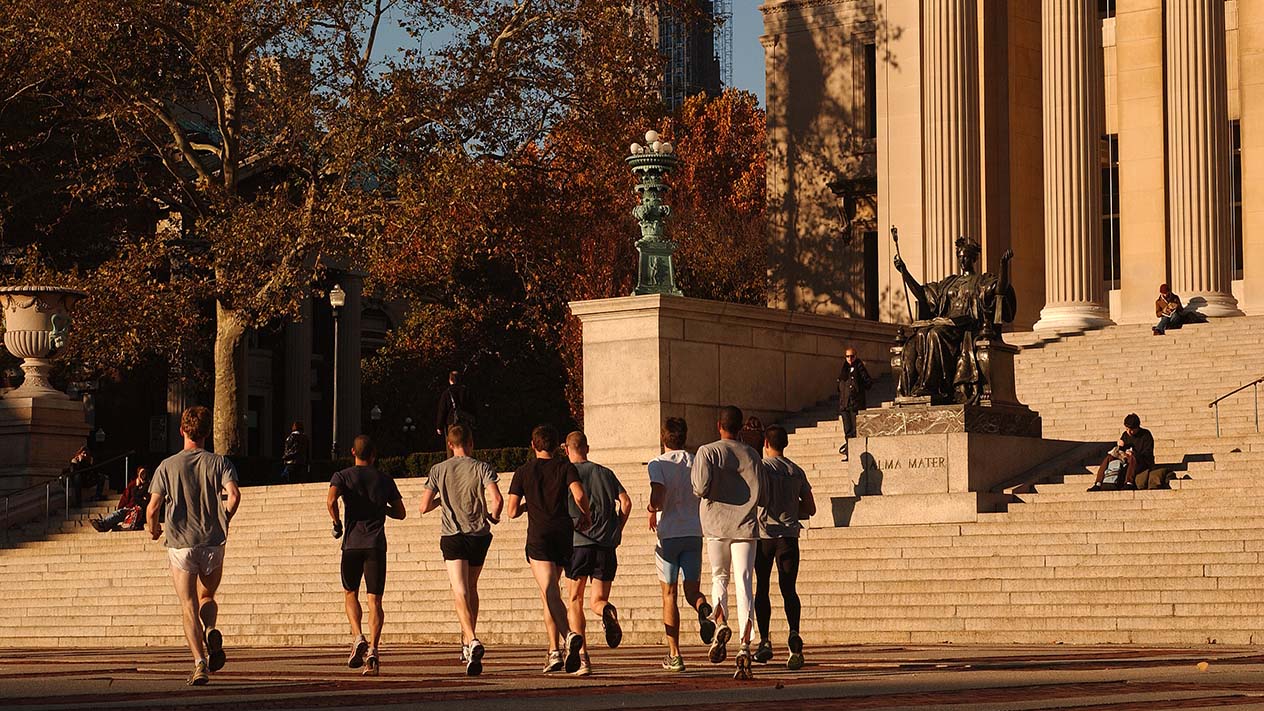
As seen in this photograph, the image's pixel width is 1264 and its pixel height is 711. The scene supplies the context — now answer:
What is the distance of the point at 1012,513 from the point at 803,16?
95.9ft

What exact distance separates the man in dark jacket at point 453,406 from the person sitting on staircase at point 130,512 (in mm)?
4267

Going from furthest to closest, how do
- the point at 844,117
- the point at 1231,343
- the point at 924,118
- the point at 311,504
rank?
the point at 844,117 < the point at 924,118 < the point at 1231,343 < the point at 311,504

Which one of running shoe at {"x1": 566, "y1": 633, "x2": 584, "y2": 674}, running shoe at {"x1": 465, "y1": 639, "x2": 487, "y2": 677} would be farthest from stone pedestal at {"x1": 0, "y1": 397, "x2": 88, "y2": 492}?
running shoe at {"x1": 566, "y1": 633, "x2": 584, "y2": 674}

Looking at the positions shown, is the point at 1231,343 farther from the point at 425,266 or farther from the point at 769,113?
the point at 769,113

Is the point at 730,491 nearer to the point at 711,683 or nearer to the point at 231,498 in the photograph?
the point at 711,683

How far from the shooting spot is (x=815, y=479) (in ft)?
90.4

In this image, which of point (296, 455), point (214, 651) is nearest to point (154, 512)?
point (214, 651)

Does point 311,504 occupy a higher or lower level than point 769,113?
lower

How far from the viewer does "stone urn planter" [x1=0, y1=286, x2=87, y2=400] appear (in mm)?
33844

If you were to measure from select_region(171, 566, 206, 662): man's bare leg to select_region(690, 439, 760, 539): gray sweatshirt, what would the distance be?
3.36 metres

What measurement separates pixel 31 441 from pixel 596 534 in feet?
69.1

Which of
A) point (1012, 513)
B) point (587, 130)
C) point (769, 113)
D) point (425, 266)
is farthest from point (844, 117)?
point (1012, 513)

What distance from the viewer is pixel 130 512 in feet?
99.5

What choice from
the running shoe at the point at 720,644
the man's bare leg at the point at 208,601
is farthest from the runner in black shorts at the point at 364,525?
the running shoe at the point at 720,644
